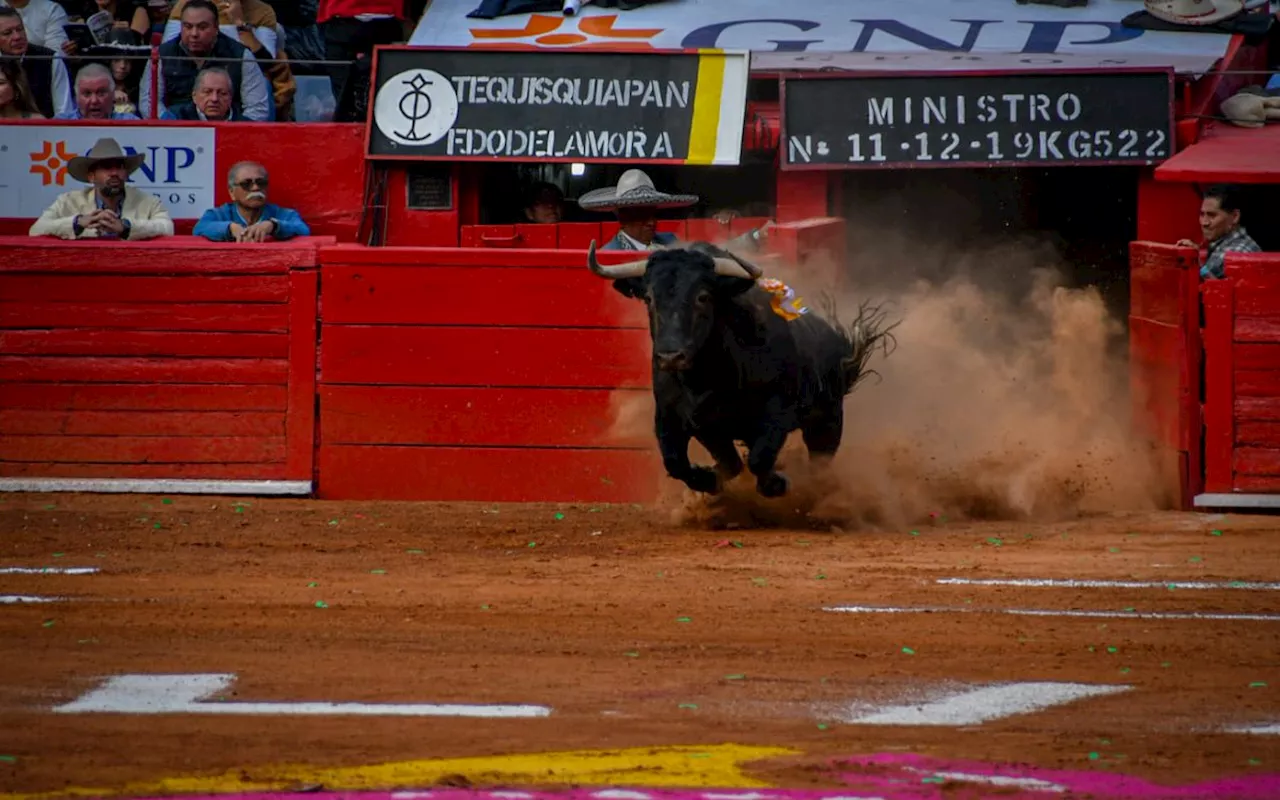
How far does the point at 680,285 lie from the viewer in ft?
30.5

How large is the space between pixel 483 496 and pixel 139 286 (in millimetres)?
2437

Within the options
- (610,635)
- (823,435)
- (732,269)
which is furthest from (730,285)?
(610,635)

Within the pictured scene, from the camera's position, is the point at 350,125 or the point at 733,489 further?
the point at 350,125

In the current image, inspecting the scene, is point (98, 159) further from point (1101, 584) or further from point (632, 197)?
point (1101, 584)

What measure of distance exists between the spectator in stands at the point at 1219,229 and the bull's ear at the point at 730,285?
129 inches

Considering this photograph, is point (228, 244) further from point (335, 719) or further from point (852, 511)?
point (335, 719)

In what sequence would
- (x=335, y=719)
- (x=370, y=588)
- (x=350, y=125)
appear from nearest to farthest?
(x=335, y=719) → (x=370, y=588) → (x=350, y=125)

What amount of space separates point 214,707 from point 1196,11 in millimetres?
11845

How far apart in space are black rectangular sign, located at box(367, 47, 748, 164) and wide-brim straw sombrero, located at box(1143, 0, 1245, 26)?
3679 millimetres

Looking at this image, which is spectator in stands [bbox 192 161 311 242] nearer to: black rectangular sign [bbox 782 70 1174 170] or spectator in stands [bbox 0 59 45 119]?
spectator in stands [bbox 0 59 45 119]

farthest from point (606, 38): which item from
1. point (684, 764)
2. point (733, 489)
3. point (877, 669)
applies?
point (684, 764)

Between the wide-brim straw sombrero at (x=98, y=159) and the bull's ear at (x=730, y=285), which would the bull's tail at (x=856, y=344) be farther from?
the wide-brim straw sombrero at (x=98, y=159)

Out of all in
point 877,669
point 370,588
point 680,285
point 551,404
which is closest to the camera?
point 877,669

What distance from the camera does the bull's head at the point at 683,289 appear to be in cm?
916
